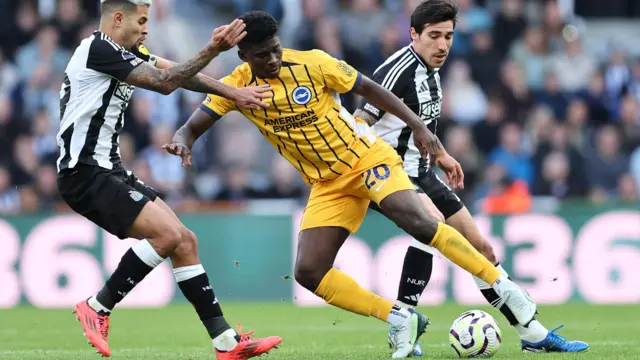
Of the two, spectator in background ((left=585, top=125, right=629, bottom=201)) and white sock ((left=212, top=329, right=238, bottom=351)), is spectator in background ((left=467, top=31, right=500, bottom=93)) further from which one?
white sock ((left=212, top=329, right=238, bottom=351))

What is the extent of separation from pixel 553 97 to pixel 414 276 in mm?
8629

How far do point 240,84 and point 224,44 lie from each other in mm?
680

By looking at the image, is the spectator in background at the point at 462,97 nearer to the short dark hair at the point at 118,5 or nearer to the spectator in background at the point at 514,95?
the spectator in background at the point at 514,95

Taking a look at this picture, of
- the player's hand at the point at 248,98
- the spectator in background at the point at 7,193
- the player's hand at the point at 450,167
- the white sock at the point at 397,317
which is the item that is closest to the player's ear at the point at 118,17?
the player's hand at the point at 248,98

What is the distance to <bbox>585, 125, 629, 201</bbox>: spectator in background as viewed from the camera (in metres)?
15.1

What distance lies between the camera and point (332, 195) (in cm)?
769

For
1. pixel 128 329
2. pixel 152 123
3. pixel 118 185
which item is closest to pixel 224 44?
pixel 118 185

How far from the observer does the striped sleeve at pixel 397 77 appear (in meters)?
8.07

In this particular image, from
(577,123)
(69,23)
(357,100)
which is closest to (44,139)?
(69,23)

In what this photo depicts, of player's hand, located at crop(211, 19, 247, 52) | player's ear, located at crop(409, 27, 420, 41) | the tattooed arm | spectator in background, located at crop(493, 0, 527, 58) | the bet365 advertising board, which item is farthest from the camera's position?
spectator in background, located at crop(493, 0, 527, 58)

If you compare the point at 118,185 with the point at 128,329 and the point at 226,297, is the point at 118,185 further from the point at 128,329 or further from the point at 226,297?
the point at 226,297

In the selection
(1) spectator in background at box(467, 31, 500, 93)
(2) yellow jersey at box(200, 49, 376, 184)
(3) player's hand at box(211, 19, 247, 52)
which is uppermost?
(1) spectator in background at box(467, 31, 500, 93)

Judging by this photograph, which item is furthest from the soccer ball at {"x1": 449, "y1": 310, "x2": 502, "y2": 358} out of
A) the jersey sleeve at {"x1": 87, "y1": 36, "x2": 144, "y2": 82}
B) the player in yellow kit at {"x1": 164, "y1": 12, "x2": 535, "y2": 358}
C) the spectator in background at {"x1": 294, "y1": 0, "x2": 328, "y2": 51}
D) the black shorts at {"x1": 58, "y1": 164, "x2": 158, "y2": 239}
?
the spectator in background at {"x1": 294, "y1": 0, "x2": 328, "y2": 51}

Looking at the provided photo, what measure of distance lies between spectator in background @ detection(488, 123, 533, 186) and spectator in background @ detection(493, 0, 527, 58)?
209cm
